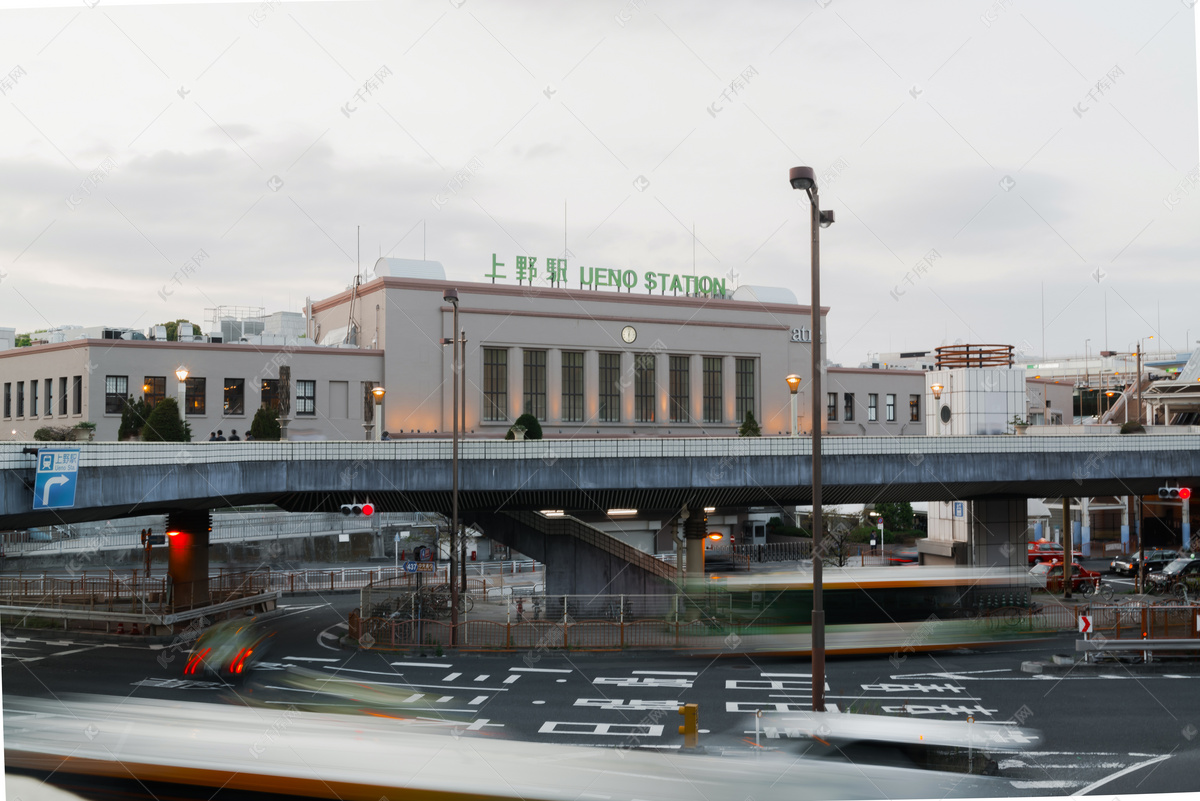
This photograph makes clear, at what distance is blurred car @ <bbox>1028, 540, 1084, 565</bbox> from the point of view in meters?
53.0

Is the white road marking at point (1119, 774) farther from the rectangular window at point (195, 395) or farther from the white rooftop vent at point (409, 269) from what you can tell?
the rectangular window at point (195, 395)

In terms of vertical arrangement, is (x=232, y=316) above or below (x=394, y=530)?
above

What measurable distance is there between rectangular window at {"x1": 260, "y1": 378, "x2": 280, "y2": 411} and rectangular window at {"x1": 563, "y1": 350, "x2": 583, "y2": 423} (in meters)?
17.4

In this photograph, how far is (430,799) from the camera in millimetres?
12070

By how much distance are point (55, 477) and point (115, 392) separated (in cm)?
3155

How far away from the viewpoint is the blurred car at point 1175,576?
4088 centimetres

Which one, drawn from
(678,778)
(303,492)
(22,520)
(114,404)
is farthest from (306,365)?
(678,778)

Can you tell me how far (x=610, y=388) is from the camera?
60.0 metres

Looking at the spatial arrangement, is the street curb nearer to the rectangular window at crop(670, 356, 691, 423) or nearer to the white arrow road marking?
the white arrow road marking

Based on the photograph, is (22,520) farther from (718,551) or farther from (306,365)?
(718,551)

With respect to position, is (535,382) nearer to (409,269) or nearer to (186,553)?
(409,269)

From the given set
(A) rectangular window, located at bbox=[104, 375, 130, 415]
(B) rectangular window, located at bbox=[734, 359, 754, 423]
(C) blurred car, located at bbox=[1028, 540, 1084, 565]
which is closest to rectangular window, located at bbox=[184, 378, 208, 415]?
(A) rectangular window, located at bbox=[104, 375, 130, 415]

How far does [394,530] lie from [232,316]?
2296 centimetres

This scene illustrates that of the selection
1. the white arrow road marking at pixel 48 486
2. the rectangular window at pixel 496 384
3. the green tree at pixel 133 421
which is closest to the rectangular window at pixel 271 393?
the green tree at pixel 133 421
